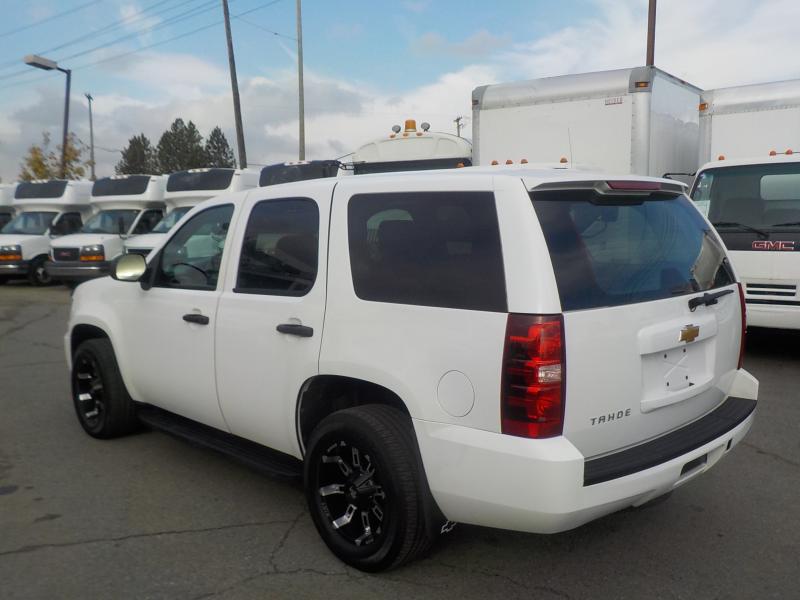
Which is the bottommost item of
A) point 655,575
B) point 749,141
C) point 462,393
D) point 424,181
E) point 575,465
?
point 655,575

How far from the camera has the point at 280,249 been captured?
12.7 feet

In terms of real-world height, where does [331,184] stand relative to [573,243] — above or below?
above

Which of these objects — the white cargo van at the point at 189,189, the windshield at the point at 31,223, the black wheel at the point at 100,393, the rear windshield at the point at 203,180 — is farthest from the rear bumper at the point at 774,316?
the windshield at the point at 31,223

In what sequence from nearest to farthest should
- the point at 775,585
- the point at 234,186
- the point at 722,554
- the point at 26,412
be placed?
the point at 775,585 < the point at 722,554 < the point at 26,412 < the point at 234,186

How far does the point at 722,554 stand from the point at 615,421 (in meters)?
1.15

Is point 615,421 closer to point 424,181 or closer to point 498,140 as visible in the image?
point 424,181

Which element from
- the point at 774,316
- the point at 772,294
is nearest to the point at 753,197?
the point at 772,294

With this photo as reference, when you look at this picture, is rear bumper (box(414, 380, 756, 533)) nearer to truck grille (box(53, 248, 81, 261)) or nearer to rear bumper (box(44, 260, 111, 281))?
rear bumper (box(44, 260, 111, 281))

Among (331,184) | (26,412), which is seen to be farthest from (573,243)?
(26,412)

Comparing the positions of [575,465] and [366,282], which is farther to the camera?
[366,282]

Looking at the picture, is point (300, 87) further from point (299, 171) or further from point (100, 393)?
point (100, 393)

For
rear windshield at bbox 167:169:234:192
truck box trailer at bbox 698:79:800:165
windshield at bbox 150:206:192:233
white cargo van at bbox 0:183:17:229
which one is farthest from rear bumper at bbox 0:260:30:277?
truck box trailer at bbox 698:79:800:165

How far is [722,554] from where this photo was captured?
3.51 metres

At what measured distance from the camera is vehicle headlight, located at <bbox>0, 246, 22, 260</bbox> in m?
17.2
